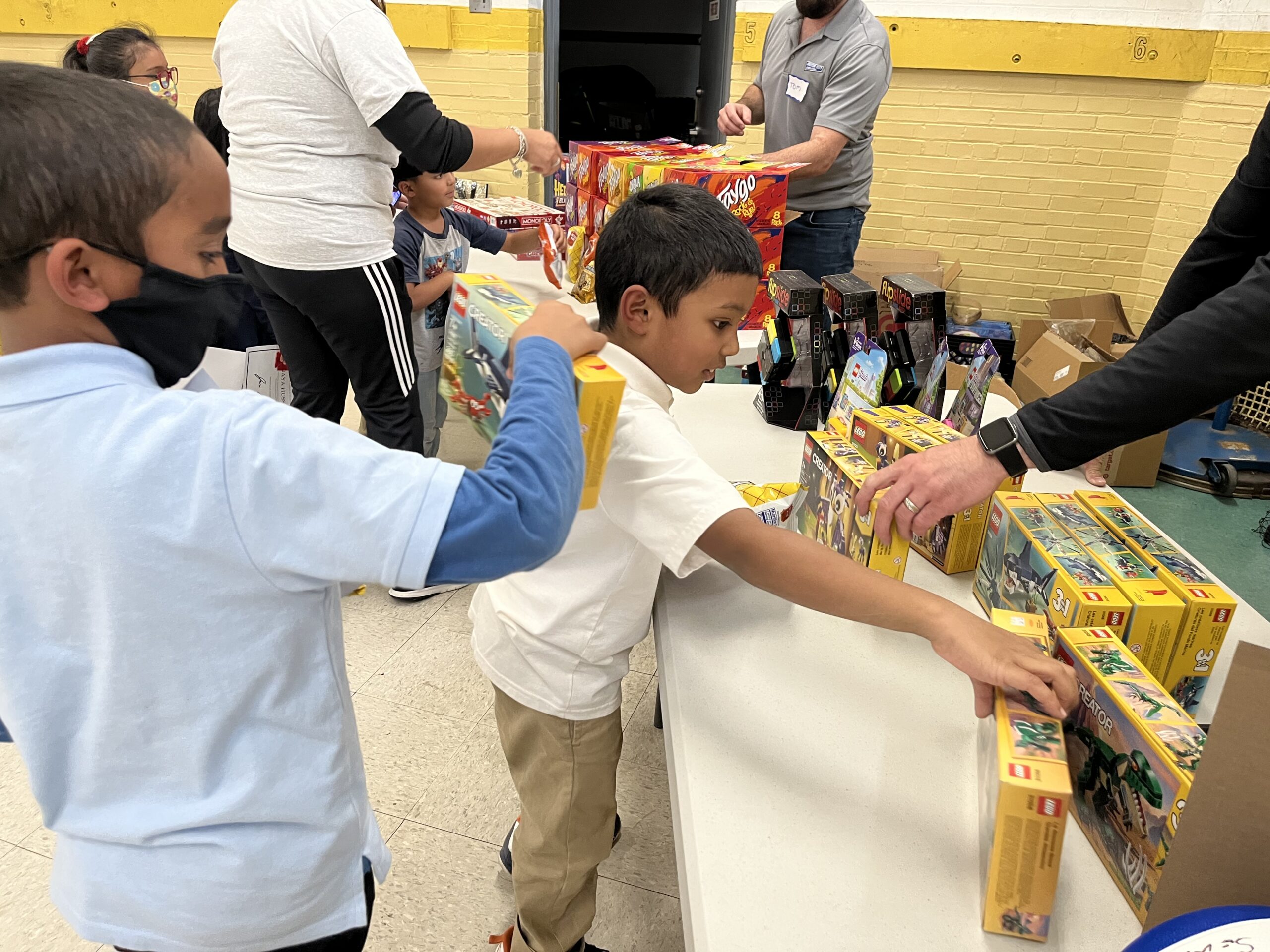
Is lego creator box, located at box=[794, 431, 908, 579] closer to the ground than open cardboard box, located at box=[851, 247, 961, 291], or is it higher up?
higher up

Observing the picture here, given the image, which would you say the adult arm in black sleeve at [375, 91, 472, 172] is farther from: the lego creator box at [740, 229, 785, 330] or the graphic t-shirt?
the lego creator box at [740, 229, 785, 330]

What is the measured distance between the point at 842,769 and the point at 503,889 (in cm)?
109

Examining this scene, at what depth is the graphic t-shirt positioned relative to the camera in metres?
2.86

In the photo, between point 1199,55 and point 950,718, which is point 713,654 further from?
point 1199,55

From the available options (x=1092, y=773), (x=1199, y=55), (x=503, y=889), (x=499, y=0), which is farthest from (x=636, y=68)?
(x=1092, y=773)

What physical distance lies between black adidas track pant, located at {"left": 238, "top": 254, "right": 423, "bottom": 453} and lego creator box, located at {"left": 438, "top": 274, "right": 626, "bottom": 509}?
1.47 metres

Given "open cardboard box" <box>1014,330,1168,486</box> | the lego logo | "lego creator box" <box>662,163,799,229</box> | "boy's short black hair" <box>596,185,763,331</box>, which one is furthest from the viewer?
"open cardboard box" <box>1014,330,1168,486</box>

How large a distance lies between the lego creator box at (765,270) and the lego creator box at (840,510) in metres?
0.92

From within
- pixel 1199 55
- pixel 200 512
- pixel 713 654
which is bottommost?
pixel 713 654

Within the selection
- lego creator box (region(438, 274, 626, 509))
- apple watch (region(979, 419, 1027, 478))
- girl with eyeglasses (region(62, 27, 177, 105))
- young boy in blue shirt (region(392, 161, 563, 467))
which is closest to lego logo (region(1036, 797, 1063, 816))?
lego creator box (region(438, 274, 626, 509))

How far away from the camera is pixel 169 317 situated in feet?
2.51

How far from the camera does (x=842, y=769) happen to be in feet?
3.39

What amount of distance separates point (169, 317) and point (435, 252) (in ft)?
7.42

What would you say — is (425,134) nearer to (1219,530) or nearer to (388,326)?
(388,326)
